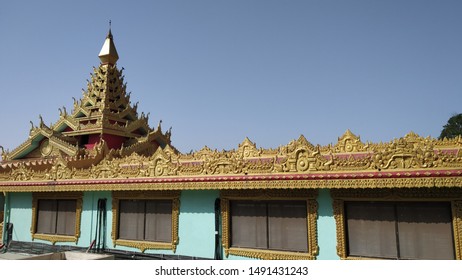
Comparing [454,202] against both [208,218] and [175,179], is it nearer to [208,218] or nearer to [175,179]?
[208,218]

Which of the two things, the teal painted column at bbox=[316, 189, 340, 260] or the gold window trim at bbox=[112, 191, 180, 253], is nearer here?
the teal painted column at bbox=[316, 189, 340, 260]

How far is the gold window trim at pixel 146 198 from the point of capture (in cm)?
1196

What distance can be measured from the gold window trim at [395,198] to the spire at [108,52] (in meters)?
18.9

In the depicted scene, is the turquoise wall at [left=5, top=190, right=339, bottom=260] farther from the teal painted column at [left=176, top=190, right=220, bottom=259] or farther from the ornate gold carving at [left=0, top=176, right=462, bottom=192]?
the ornate gold carving at [left=0, top=176, right=462, bottom=192]

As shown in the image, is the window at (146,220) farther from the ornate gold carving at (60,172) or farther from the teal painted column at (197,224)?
the ornate gold carving at (60,172)

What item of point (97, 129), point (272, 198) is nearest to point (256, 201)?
point (272, 198)

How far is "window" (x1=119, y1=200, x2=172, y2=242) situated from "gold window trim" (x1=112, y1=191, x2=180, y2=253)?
0.48ft

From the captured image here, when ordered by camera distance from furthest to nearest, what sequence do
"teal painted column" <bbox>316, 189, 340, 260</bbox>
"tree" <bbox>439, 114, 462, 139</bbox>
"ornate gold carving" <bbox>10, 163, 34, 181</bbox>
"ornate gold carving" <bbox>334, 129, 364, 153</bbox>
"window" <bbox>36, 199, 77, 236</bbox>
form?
"tree" <bbox>439, 114, 462, 139</bbox>
"ornate gold carving" <bbox>10, 163, 34, 181</bbox>
"window" <bbox>36, 199, 77, 236</bbox>
"ornate gold carving" <bbox>334, 129, 364, 153</bbox>
"teal painted column" <bbox>316, 189, 340, 260</bbox>

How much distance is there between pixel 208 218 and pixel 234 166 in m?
2.05

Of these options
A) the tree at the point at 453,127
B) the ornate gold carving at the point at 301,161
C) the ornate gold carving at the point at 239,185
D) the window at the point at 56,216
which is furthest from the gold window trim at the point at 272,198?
the tree at the point at 453,127

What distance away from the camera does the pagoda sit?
19312 millimetres

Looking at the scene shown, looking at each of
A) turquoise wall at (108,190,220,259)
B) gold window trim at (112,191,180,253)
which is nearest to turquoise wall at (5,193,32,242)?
gold window trim at (112,191,180,253)

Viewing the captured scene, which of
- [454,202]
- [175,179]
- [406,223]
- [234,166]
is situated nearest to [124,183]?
[175,179]

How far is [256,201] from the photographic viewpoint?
11.0 metres
